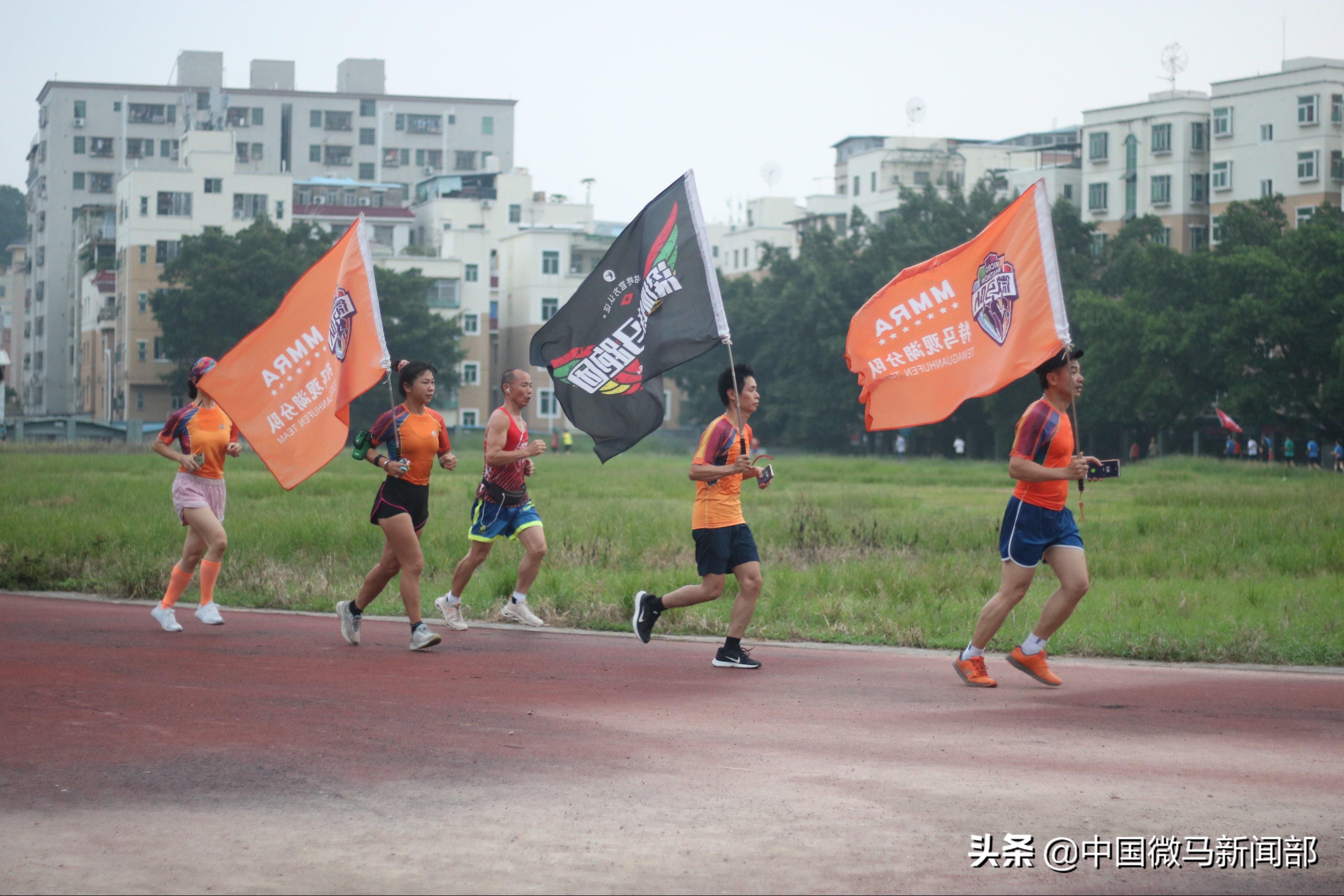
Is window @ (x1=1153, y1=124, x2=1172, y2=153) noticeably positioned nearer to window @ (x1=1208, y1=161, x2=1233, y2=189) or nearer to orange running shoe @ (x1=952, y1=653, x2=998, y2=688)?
window @ (x1=1208, y1=161, x2=1233, y2=189)

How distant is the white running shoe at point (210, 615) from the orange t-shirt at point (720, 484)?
424cm

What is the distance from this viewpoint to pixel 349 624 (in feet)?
35.1

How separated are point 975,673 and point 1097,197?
72.8 meters

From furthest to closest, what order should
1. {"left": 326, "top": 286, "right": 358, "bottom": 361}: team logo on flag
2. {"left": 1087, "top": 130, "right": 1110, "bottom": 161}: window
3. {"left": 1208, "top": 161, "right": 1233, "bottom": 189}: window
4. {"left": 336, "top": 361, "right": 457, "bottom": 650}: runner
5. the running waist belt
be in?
{"left": 1087, "top": 130, "right": 1110, "bottom": 161}: window, {"left": 1208, "top": 161, "right": 1233, "bottom": 189}: window, the running waist belt, {"left": 326, "top": 286, "right": 358, "bottom": 361}: team logo on flag, {"left": 336, "top": 361, "right": 457, "bottom": 650}: runner

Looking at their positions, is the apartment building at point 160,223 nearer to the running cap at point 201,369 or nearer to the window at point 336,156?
the window at point 336,156

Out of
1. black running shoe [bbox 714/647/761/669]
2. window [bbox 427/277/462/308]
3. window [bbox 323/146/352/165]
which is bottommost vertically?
black running shoe [bbox 714/647/761/669]

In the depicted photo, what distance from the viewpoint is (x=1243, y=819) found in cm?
575

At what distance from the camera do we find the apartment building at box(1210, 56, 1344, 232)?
6875 centimetres

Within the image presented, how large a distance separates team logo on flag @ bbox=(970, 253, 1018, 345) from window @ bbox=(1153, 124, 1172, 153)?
69593 mm

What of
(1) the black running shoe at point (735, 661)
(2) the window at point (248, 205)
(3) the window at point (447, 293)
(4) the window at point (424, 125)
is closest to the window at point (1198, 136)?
(3) the window at point (447, 293)

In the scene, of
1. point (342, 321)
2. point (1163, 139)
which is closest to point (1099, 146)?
point (1163, 139)

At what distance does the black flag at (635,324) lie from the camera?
9945 millimetres

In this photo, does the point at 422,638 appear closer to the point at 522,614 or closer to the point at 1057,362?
the point at 522,614

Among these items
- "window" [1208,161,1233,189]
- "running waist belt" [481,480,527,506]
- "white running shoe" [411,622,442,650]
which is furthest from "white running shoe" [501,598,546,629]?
"window" [1208,161,1233,189]
